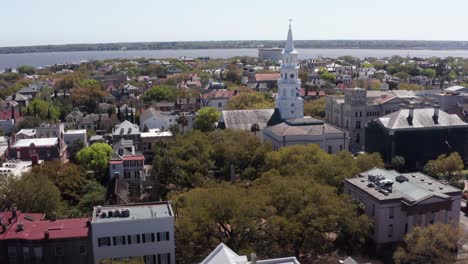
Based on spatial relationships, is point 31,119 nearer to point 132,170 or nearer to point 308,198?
point 132,170

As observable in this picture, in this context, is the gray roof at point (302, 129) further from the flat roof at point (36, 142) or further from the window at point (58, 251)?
the window at point (58, 251)

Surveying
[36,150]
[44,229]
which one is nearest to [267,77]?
[36,150]

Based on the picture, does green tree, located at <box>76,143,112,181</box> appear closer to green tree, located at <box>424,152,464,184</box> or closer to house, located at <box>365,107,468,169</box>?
house, located at <box>365,107,468,169</box>

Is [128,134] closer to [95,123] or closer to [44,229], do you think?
[95,123]

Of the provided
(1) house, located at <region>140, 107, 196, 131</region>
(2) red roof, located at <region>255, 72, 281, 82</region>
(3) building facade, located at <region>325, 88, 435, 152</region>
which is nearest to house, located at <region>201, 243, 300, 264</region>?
(3) building facade, located at <region>325, 88, 435, 152</region>

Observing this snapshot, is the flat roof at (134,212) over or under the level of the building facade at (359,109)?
under

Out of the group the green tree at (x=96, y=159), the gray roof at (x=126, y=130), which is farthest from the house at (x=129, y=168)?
the gray roof at (x=126, y=130)

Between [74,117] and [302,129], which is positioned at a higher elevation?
[302,129]
